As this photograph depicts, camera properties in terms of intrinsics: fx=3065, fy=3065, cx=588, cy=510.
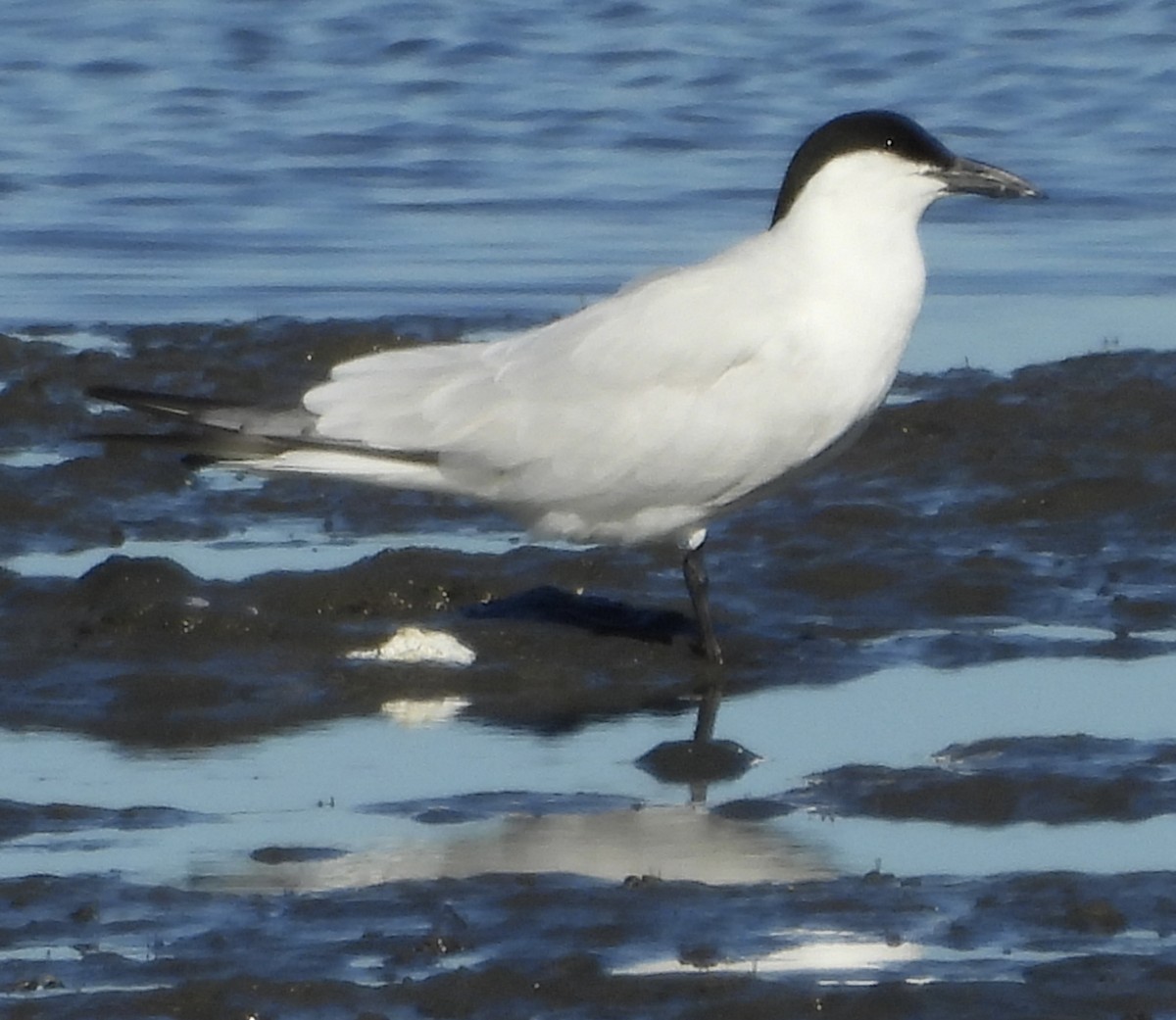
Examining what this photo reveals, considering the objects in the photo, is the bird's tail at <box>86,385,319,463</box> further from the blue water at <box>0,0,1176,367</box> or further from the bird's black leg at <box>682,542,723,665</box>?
the blue water at <box>0,0,1176,367</box>

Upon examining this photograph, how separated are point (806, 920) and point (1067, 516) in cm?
323

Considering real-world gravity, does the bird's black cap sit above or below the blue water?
above

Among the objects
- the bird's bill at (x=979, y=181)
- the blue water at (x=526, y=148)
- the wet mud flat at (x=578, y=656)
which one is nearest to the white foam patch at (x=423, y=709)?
the wet mud flat at (x=578, y=656)

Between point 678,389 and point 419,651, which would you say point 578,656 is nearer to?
point 419,651

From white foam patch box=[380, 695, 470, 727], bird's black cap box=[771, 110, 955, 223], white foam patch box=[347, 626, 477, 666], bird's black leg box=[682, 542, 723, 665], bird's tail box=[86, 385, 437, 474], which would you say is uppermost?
bird's black cap box=[771, 110, 955, 223]

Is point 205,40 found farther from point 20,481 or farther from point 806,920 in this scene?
point 806,920

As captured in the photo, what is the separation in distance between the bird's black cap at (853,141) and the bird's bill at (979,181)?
0.32 feet

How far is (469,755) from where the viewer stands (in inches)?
252

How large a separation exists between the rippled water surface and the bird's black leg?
0.07m

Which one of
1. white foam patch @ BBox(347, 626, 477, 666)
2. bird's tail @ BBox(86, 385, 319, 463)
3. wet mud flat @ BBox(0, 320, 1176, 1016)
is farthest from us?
white foam patch @ BBox(347, 626, 477, 666)

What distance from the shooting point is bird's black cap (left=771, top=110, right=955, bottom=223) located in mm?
6996

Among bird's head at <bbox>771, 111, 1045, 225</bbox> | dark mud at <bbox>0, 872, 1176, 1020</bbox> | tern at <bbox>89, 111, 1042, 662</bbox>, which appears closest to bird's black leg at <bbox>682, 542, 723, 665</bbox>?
tern at <bbox>89, 111, 1042, 662</bbox>

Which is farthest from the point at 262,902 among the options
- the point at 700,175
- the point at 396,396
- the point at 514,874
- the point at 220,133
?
the point at 220,133

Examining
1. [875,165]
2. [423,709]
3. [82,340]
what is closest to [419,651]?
[423,709]
